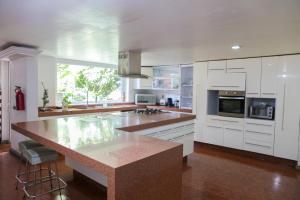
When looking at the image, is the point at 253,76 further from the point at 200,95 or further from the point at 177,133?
the point at 177,133

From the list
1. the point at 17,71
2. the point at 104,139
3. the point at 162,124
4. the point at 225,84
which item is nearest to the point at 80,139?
the point at 104,139

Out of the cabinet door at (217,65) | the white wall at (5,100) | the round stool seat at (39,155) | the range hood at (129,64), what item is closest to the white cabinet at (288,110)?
the cabinet door at (217,65)

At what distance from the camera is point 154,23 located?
2096 mm

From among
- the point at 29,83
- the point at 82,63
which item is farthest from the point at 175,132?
the point at 82,63

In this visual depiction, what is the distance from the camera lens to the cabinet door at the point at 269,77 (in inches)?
153

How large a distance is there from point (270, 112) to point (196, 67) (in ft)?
6.05

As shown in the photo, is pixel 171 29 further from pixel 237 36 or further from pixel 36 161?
pixel 36 161

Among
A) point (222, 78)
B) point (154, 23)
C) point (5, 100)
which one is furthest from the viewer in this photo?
point (5, 100)

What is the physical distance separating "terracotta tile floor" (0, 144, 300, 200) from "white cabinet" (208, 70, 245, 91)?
1476mm

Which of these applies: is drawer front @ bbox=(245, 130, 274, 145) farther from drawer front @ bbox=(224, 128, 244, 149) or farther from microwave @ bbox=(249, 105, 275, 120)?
microwave @ bbox=(249, 105, 275, 120)

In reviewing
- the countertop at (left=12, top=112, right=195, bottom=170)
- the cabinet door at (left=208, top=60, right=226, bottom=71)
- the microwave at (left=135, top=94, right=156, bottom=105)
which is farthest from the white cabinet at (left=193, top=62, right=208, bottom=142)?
the countertop at (left=12, top=112, right=195, bottom=170)

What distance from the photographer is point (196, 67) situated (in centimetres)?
494

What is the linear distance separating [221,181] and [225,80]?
224cm

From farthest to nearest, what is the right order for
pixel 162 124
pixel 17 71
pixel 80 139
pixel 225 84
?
pixel 225 84, pixel 17 71, pixel 162 124, pixel 80 139
